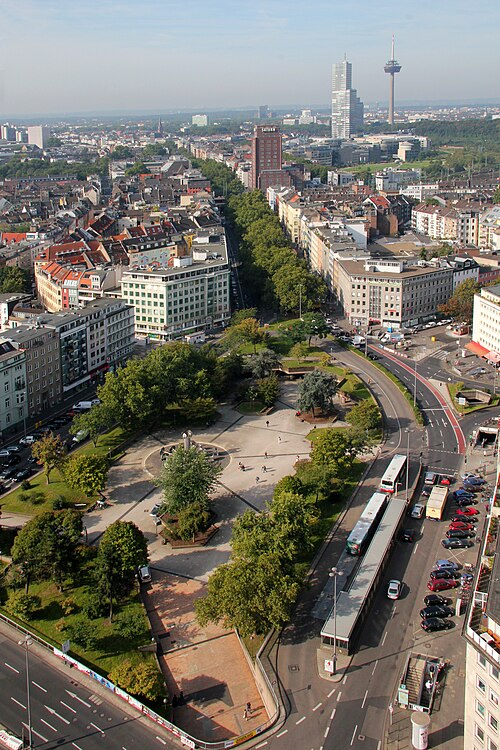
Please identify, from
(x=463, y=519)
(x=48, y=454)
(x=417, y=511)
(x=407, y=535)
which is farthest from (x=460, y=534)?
(x=48, y=454)

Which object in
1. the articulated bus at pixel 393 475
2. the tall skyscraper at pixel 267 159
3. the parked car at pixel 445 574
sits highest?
the tall skyscraper at pixel 267 159

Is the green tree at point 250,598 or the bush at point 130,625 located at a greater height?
the green tree at point 250,598

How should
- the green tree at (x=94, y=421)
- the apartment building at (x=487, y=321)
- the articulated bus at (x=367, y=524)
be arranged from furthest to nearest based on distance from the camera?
the apartment building at (x=487, y=321)
the green tree at (x=94, y=421)
the articulated bus at (x=367, y=524)

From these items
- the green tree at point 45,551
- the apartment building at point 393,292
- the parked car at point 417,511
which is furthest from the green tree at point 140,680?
the apartment building at point 393,292

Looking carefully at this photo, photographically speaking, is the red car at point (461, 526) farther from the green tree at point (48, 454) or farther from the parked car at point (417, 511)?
the green tree at point (48, 454)

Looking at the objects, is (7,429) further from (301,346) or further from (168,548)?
(301,346)

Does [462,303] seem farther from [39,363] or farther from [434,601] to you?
[434,601]
